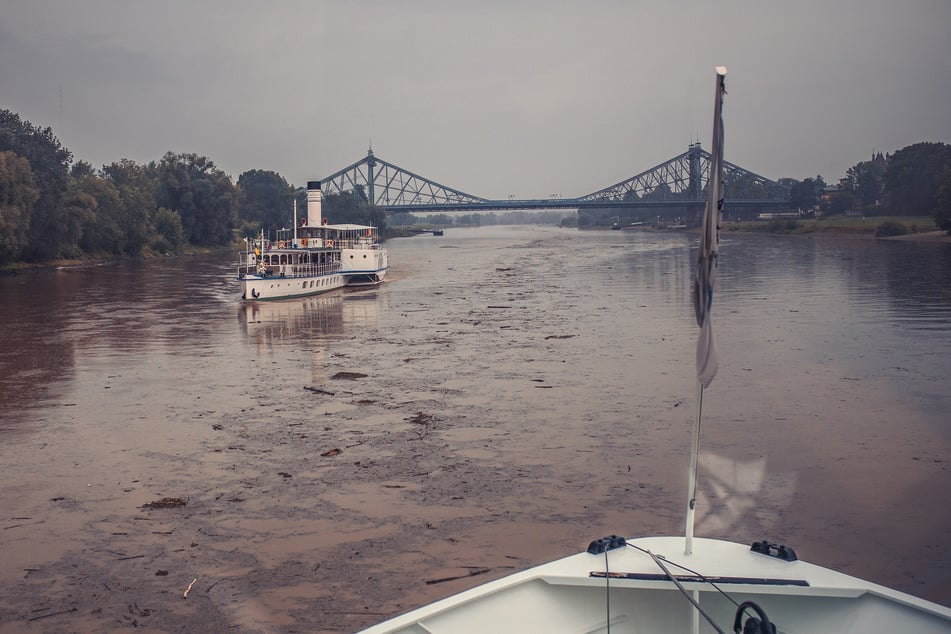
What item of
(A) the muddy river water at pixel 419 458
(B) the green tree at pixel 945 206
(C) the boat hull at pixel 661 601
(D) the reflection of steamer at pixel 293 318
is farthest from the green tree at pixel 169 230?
(C) the boat hull at pixel 661 601

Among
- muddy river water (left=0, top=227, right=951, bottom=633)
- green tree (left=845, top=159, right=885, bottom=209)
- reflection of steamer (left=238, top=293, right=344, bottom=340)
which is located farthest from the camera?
green tree (left=845, top=159, right=885, bottom=209)

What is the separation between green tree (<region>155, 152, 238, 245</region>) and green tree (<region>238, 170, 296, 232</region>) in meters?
30.4

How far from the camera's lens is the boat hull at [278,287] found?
35219 mm

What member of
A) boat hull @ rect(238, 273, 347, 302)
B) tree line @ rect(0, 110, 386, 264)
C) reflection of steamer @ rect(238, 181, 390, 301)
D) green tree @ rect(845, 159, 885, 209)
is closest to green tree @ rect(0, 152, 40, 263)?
tree line @ rect(0, 110, 386, 264)

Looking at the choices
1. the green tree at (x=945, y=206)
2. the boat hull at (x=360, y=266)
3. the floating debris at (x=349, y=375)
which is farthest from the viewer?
the green tree at (x=945, y=206)

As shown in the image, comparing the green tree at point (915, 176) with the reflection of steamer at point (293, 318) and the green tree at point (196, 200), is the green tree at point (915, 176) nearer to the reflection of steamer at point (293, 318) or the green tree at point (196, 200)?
the green tree at point (196, 200)

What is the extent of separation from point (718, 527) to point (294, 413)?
311 inches

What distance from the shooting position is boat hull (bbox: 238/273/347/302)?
35.2 metres

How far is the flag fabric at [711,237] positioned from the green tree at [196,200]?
87988mm

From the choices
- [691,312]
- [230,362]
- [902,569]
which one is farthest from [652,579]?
[691,312]

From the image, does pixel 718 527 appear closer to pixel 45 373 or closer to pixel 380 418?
pixel 380 418

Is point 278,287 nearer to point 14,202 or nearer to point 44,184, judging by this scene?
point 14,202

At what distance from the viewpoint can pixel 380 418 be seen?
13.7 meters

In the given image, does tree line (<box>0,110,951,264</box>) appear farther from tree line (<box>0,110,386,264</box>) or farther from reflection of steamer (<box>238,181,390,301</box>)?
reflection of steamer (<box>238,181,390,301</box>)
